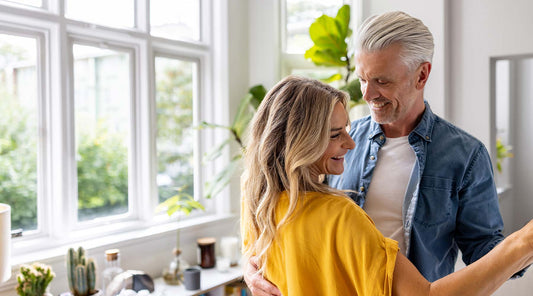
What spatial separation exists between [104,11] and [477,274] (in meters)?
2.74

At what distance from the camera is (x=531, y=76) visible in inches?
129

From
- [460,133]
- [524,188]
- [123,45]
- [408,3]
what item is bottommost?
[524,188]

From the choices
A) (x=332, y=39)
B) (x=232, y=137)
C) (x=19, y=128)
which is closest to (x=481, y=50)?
(x=332, y=39)

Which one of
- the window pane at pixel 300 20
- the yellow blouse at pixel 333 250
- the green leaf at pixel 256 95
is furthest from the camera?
the window pane at pixel 300 20

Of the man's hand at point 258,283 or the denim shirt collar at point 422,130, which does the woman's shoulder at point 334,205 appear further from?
the denim shirt collar at point 422,130

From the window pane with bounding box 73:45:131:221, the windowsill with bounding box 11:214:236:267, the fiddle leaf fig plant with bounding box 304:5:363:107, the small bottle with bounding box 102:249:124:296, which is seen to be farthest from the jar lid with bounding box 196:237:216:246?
the fiddle leaf fig plant with bounding box 304:5:363:107

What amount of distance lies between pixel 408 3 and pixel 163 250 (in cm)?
Result: 234

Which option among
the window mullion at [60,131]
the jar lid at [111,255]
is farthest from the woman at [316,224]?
the window mullion at [60,131]

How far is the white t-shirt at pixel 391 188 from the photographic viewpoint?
1.54m

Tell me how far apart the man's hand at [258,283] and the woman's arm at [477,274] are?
35 cm

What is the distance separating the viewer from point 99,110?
308 cm

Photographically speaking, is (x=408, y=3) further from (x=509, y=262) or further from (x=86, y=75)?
(x=509, y=262)

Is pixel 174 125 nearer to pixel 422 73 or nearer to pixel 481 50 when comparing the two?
pixel 481 50

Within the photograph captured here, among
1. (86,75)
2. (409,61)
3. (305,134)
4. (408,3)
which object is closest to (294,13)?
(408,3)
